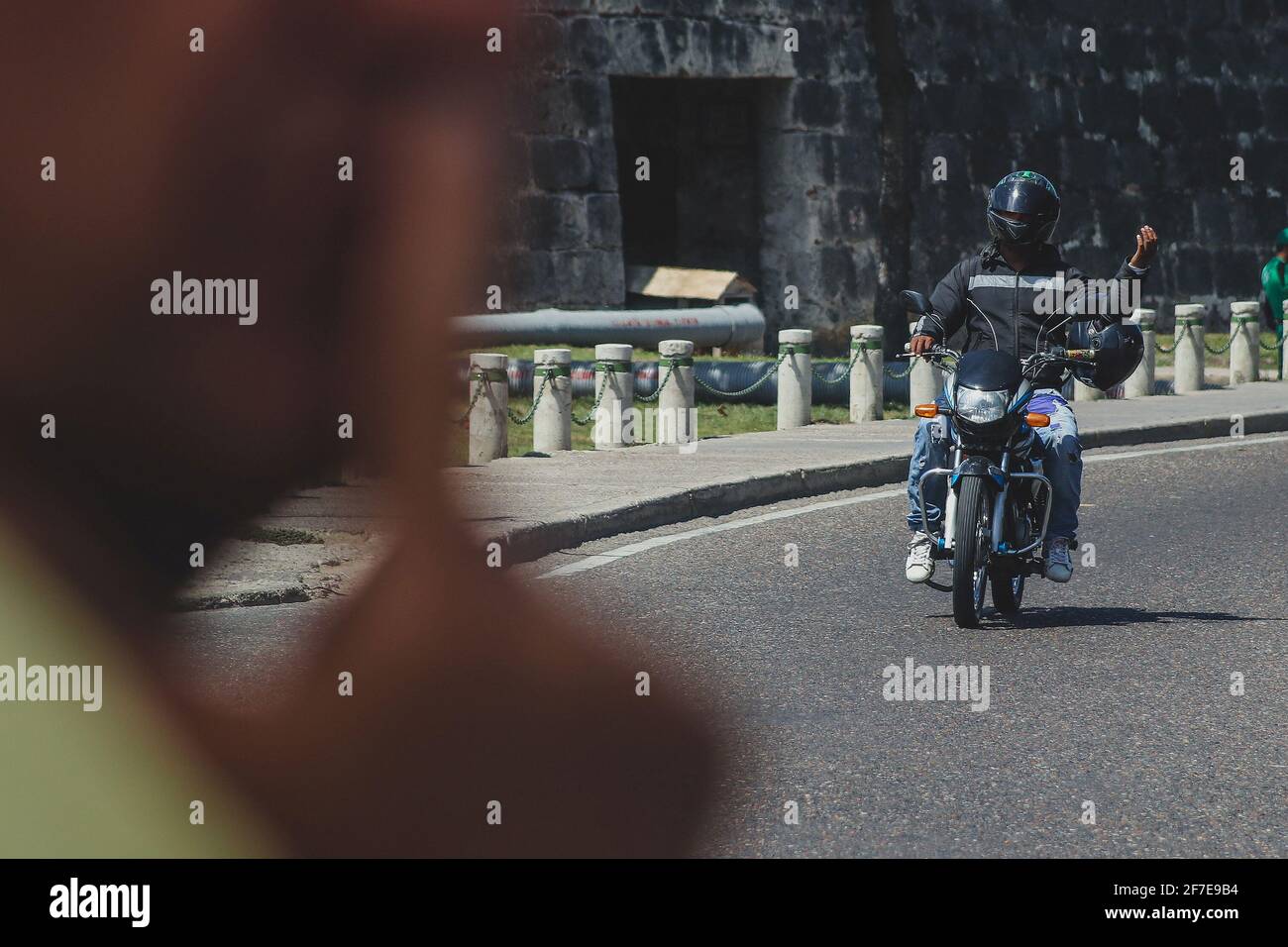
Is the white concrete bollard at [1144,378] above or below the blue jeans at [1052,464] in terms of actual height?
above

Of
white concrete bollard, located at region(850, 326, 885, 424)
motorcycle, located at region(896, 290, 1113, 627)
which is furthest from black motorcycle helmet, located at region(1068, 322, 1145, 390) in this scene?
white concrete bollard, located at region(850, 326, 885, 424)

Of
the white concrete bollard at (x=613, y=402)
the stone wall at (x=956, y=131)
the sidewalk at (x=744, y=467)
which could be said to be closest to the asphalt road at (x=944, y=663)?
the sidewalk at (x=744, y=467)

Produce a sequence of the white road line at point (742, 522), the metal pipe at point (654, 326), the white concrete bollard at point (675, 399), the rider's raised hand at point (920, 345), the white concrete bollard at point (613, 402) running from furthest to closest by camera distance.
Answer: the metal pipe at point (654, 326) < the white concrete bollard at point (675, 399) < the white concrete bollard at point (613, 402) < the white road line at point (742, 522) < the rider's raised hand at point (920, 345)

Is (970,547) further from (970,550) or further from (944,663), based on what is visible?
(944,663)

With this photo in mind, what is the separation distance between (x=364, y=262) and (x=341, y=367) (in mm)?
85

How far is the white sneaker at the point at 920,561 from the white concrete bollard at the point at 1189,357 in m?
11.8

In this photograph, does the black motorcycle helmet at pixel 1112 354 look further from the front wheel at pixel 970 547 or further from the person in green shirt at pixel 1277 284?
the person in green shirt at pixel 1277 284

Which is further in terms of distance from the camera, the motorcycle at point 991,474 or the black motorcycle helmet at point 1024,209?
the black motorcycle helmet at point 1024,209

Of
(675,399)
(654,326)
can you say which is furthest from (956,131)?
(675,399)

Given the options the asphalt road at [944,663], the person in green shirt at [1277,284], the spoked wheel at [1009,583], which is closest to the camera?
the asphalt road at [944,663]

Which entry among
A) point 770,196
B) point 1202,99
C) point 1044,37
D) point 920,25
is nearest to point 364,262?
point 770,196

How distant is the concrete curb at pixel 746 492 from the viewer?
9.55m

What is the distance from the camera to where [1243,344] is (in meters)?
20.0

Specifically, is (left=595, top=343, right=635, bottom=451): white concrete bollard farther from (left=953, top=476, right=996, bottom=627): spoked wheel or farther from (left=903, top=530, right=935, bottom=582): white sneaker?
(left=953, top=476, right=996, bottom=627): spoked wheel
